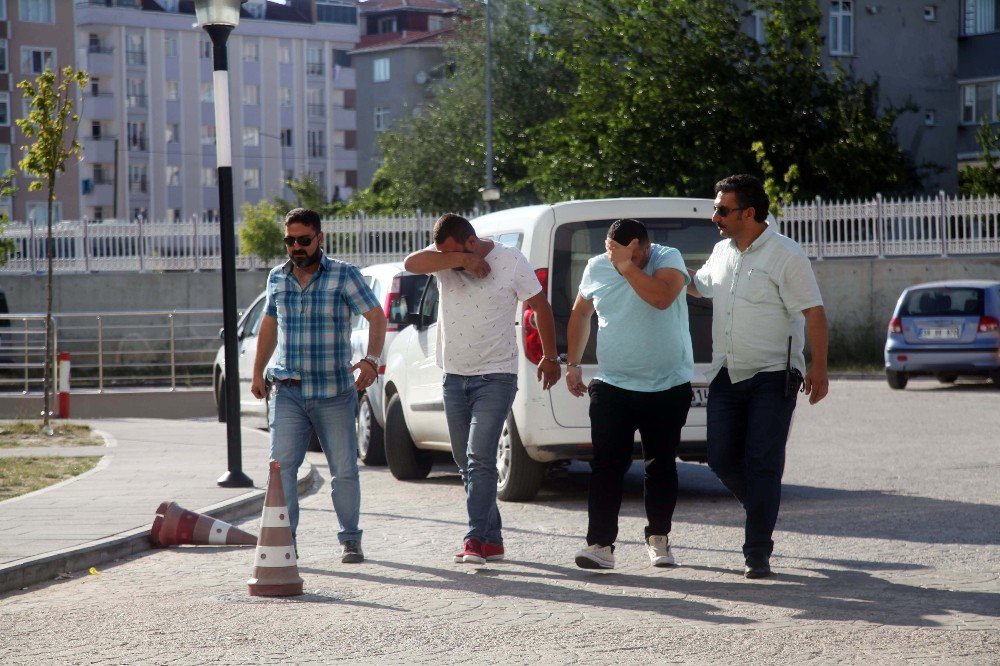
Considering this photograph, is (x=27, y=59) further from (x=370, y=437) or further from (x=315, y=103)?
(x=370, y=437)

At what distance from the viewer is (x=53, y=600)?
24.0 ft

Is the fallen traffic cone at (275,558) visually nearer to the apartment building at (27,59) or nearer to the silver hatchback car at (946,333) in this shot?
the silver hatchback car at (946,333)

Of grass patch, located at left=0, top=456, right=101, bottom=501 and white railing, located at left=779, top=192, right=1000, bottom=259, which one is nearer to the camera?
grass patch, located at left=0, top=456, right=101, bottom=501

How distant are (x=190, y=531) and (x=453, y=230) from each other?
252 cm

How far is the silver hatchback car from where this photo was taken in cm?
2280

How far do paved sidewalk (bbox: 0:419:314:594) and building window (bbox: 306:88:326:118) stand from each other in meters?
91.9

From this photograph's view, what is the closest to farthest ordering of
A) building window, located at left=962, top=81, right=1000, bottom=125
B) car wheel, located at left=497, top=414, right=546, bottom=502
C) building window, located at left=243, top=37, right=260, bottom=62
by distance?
car wheel, located at left=497, top=414, right=546, bottom=502 → building window, located at left=962, top=81, right=1000, bottom=125 → building window, located at left=243, top=37, right=260, bottom=62

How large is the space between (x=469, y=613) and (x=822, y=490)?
5118 millimetres

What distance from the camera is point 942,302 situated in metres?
23.5

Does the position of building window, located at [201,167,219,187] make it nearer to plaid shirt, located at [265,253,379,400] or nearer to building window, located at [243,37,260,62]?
building window, located at [243,37,260,62]

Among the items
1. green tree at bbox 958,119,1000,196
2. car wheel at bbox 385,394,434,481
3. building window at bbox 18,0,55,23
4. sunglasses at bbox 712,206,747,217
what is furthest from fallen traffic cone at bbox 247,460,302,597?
building window at bbox 18,0,55,23

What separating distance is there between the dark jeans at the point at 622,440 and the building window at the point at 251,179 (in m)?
95.7

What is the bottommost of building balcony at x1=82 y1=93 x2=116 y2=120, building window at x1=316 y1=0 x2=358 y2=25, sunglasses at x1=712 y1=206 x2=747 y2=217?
sunglasses at x1=712 y1=206 x2=747 y2=217

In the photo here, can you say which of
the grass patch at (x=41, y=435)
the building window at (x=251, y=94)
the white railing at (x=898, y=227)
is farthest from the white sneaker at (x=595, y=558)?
the building window at (x=251, y=94)
